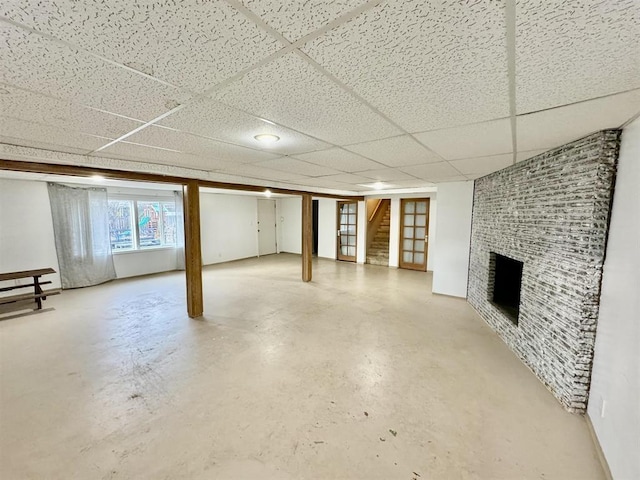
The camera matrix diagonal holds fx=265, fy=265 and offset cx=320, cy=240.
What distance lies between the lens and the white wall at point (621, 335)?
144cm

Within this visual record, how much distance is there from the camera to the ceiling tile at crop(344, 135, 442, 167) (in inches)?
83.0

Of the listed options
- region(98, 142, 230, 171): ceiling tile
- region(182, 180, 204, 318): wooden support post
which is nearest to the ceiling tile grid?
region(98, 142, 230, 171): ceiling tile

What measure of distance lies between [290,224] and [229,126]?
8265 millimetres

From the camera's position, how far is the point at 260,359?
2.86 m

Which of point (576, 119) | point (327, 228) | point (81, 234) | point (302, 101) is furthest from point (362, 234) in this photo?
point (302, 101)

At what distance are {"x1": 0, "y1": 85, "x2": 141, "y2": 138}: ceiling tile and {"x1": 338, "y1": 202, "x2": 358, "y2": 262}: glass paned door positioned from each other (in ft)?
23.0

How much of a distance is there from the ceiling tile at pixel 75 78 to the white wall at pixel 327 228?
24.4 feet

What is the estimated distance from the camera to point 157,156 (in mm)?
2654

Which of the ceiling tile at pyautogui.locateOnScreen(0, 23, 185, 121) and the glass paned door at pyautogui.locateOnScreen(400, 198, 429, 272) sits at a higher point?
the ceiling tile at pyautogui.locateOnScreen(0, 23, 185, 121)

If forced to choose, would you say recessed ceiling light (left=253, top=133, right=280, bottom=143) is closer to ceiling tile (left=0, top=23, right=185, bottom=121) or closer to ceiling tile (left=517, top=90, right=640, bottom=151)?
ceiling tile (left=0, top=23, right=185, bottom=121)

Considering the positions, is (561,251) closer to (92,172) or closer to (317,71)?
(317,71)

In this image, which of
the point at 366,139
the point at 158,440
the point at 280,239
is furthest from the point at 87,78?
the point at 280,239

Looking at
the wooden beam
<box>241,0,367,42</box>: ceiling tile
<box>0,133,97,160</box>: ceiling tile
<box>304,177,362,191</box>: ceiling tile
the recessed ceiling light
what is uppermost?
<box>304,177,362,191</box>: ceiling tile

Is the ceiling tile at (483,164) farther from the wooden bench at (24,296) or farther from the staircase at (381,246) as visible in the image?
the wooden bench at (24,296)
